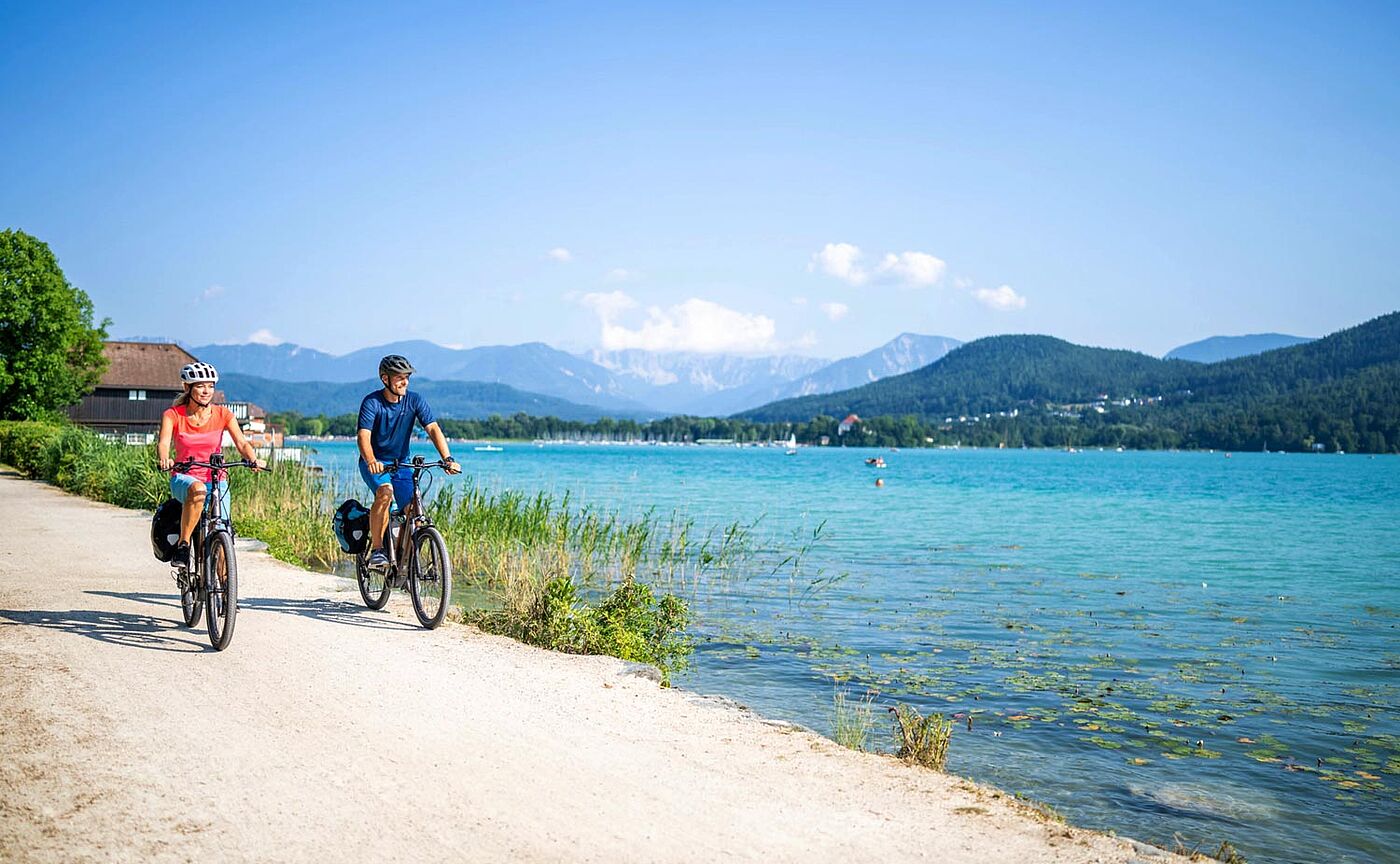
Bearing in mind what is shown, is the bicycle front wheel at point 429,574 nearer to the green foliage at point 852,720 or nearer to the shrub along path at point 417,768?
the shrub along path at point 417,768

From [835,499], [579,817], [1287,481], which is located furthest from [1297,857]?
[1287,481]

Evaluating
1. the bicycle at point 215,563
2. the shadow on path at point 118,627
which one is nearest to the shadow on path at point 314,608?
the shadow on path at point 118,627

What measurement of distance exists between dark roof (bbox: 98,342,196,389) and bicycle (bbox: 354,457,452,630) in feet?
213

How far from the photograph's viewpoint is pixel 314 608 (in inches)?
424

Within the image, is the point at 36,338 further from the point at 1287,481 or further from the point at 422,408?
the point at 1287,481

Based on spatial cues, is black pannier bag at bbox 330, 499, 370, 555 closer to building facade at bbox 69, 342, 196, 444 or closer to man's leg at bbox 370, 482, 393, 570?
man's leg at bbox 370, 482, 393, 570

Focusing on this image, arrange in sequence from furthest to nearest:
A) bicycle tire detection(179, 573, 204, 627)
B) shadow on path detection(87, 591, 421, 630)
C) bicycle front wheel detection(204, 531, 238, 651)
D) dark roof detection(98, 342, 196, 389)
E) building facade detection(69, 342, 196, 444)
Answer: dark roof detection(98, 342, 196, 389) < building facade detection(69, 342, 196, 444) < shadow on path detection(87, 591, 421, 630) < bicycle tire detection(179, 573, 204, 627) < bicycle front wheel detection(204, 531, 238, 651)

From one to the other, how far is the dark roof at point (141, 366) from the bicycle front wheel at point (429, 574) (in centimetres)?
6509

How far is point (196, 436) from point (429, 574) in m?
2.39

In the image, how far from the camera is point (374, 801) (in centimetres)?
522

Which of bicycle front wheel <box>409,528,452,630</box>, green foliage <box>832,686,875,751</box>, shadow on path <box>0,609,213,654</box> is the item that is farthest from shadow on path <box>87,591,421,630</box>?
green foliage <box>832,686,875,751</box>

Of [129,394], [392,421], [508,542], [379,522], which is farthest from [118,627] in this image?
[129,394]

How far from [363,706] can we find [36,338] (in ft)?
159

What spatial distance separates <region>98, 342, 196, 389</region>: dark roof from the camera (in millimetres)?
68762
